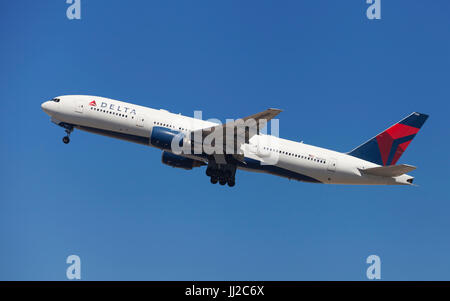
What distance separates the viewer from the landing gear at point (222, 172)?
42938 mm

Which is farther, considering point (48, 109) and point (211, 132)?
point (48, 109)

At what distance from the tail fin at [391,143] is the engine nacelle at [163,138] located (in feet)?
46.0

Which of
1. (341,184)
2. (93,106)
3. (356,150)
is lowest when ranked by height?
(341,184)

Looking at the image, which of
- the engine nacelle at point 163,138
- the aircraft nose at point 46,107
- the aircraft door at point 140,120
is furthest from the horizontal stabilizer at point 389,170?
the aircraft nose at point 46,107

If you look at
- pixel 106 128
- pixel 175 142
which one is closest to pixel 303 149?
pixel 175 142

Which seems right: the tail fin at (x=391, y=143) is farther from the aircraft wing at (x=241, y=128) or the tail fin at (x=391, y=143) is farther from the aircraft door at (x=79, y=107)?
the aircraft door at (x=79, y=107)

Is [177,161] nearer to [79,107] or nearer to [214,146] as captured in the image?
[214,146]

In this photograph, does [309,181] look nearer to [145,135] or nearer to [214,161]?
[214,161]

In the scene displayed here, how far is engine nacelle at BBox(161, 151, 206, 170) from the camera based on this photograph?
43.6 meters

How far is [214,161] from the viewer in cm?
4278

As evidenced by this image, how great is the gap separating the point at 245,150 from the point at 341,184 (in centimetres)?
806

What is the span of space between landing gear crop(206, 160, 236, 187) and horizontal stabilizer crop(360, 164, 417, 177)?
9.88m

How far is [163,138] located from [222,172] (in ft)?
18.3

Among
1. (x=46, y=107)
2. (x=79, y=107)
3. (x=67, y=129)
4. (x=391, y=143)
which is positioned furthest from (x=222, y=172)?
(x=46, y=107)
